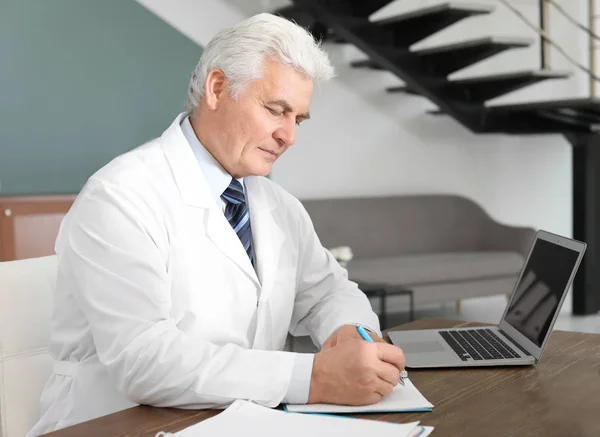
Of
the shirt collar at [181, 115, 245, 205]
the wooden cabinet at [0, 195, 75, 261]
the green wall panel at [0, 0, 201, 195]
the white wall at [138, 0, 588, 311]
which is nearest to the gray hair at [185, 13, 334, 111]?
the shirt collar at [181, 115, 245, 205]

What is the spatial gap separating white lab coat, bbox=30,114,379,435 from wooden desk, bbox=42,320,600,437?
7 centimetres

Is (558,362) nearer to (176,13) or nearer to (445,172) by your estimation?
(176,13)

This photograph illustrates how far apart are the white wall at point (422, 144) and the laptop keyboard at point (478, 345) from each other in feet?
11.3

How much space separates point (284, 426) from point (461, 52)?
4121 millimetres

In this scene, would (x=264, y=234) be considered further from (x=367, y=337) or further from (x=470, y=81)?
(x=470, y=81)

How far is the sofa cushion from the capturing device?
4379mm

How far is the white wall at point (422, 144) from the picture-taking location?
16.4ft

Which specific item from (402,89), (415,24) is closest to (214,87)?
(415,24)

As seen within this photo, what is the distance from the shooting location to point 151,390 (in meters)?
1.10

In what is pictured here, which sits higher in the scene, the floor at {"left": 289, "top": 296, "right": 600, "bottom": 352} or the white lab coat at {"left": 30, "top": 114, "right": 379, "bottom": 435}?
the white lab coat at {"left": 30, "top": 114, "right": 379, "bottom": 435}

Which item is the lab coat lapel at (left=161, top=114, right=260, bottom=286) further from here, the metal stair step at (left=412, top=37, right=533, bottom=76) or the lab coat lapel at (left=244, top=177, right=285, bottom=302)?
the metal stair step at (left=412, top=37, right=533, bottom=76)

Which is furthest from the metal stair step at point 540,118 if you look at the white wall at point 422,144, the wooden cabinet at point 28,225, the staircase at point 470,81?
the wooden cabinet at point 28,225

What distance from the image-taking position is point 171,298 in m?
1.32

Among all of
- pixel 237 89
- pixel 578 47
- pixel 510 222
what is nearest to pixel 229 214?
pixel 237 89
